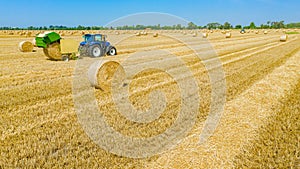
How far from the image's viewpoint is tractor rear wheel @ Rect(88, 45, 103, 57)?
12.2 m

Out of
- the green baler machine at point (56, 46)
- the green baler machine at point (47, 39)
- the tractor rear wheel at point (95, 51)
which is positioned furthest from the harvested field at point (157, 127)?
the tractor rear wheel at point (95, 51)

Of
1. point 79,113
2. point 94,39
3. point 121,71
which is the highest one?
point 94,39

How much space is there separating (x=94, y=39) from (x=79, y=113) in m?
8.50

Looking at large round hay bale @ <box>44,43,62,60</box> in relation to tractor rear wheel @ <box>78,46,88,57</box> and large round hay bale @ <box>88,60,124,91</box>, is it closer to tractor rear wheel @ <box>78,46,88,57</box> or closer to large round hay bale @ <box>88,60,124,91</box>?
tractor rear wheel @ <box>78,46,88,57</box>

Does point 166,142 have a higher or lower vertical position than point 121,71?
lower

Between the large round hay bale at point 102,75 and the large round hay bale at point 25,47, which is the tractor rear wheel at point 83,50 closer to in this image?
the large round hay bale at point 25,47

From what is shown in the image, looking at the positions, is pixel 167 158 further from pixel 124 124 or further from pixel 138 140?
pixel 124 124

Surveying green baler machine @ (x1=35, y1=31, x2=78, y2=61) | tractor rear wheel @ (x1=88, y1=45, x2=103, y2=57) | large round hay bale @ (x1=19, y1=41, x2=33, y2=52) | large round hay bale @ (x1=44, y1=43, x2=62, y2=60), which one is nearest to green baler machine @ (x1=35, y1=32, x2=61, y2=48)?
green baler machine @ (x1=35, y1=31, x2=78, y2=61)

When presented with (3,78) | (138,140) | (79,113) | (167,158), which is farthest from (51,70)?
(167,158)

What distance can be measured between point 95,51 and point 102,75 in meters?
6.19

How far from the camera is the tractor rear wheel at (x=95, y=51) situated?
12.2 meters

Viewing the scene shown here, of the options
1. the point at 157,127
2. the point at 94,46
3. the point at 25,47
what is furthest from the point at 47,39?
the point at 157,127

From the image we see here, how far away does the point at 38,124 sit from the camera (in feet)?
14.5

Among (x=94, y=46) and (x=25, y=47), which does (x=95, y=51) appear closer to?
(x=94, y=46)
